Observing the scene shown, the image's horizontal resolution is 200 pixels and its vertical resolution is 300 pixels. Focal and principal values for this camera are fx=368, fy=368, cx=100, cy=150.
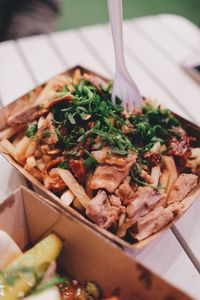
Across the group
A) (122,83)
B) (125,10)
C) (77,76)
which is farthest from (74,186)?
(125,10)

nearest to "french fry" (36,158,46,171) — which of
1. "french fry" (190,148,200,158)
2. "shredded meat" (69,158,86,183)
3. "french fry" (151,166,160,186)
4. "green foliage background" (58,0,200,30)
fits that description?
"shredded meat" (69,158,86,183)

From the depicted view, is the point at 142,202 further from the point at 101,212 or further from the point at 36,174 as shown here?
the point at 36,174

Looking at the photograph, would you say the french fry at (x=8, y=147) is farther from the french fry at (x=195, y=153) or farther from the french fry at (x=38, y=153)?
the french fry at (x=195, y=153)

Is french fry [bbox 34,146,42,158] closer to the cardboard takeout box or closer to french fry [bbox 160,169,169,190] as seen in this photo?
the cardboard takeout box

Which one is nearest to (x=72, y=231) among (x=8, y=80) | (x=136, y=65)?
(x=8, y=80)

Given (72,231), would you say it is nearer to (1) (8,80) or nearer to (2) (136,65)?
(1) (8,80)

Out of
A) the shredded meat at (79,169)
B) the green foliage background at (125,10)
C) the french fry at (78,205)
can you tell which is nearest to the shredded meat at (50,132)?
the shredded meat at (79,169)
